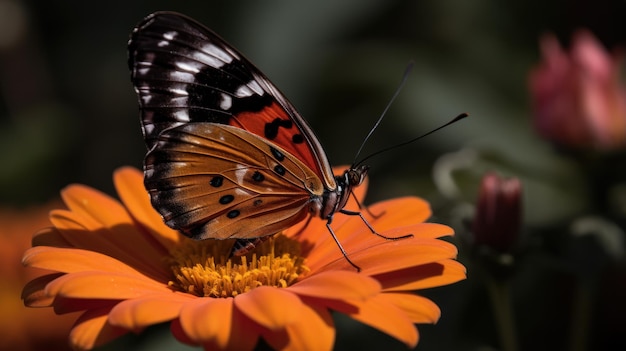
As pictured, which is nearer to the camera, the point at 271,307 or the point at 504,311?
the point at 271,307

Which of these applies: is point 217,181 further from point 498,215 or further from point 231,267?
point 498,215

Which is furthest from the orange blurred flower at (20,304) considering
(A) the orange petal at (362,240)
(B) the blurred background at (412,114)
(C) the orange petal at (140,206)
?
(A) the orange petal at (362,240)

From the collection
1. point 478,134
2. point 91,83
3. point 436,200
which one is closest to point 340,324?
point 436,200

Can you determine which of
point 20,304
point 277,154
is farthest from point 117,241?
point 20,304

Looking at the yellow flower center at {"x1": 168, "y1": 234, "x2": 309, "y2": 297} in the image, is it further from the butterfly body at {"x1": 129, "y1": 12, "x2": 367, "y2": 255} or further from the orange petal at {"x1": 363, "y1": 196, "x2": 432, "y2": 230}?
the orange petal at {"x1": 363, "y1": 196, "x2": 432, "y2": 230}

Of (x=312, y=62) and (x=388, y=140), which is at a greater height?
(x=312, y=62)

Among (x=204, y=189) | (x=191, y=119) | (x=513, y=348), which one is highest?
(x=191, y=119)

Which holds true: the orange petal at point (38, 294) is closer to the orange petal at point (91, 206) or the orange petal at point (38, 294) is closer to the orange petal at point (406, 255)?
the orange petal at point (91, 206)

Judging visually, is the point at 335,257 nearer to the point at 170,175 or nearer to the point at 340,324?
the point at 170,175
